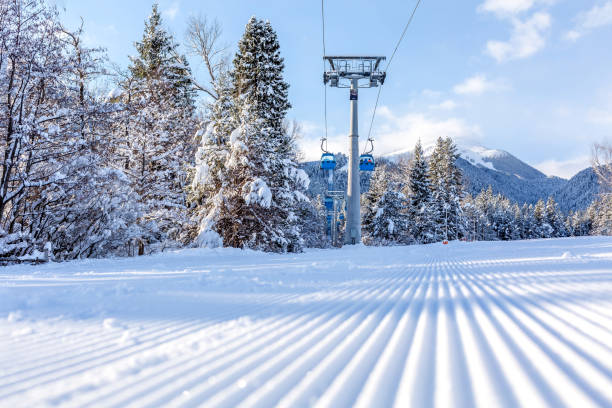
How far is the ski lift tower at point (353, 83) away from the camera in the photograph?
16.1 meters

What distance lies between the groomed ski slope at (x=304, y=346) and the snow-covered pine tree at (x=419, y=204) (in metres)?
28.9

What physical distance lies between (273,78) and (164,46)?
24.4 ft

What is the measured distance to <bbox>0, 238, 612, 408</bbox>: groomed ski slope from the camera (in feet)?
3.74

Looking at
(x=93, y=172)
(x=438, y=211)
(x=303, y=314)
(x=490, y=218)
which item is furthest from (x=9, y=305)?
(x=490, y=218)

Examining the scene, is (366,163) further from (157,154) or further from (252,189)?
(157,154)

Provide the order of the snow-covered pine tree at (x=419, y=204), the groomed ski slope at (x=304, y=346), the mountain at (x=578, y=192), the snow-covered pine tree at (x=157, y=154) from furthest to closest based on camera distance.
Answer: the mountain at (x=578, y=192) < the snow-covered pine tree at (x=419, y=204) < the snow-covered pine tree at (x=157, y=154) < the groomed ski slope at (x=304, y=346)

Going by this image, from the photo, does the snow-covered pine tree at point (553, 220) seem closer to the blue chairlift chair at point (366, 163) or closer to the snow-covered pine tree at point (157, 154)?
the blue chairlift chair at point (366, 163)

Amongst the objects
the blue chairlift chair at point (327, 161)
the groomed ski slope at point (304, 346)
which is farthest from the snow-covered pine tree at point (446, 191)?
the groomed ski slope at point (304, 346)

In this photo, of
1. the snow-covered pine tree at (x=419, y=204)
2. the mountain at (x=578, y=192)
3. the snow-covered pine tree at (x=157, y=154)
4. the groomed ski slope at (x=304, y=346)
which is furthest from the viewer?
the mountain at (x=578, y=192)

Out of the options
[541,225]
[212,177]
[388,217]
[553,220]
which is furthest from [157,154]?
[553,220]

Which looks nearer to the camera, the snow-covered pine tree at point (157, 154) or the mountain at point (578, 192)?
the snow-covered pine tree at point (157, 154)

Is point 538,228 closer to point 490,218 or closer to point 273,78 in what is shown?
point 490,218

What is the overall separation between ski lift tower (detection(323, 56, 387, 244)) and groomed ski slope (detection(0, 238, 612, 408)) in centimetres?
1290

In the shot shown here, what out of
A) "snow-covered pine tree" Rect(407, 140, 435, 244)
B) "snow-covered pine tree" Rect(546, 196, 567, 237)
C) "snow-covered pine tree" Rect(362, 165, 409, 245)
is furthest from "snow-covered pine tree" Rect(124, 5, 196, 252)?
"snow-covered pine tree" Rect(546, 196, 567, 237)
